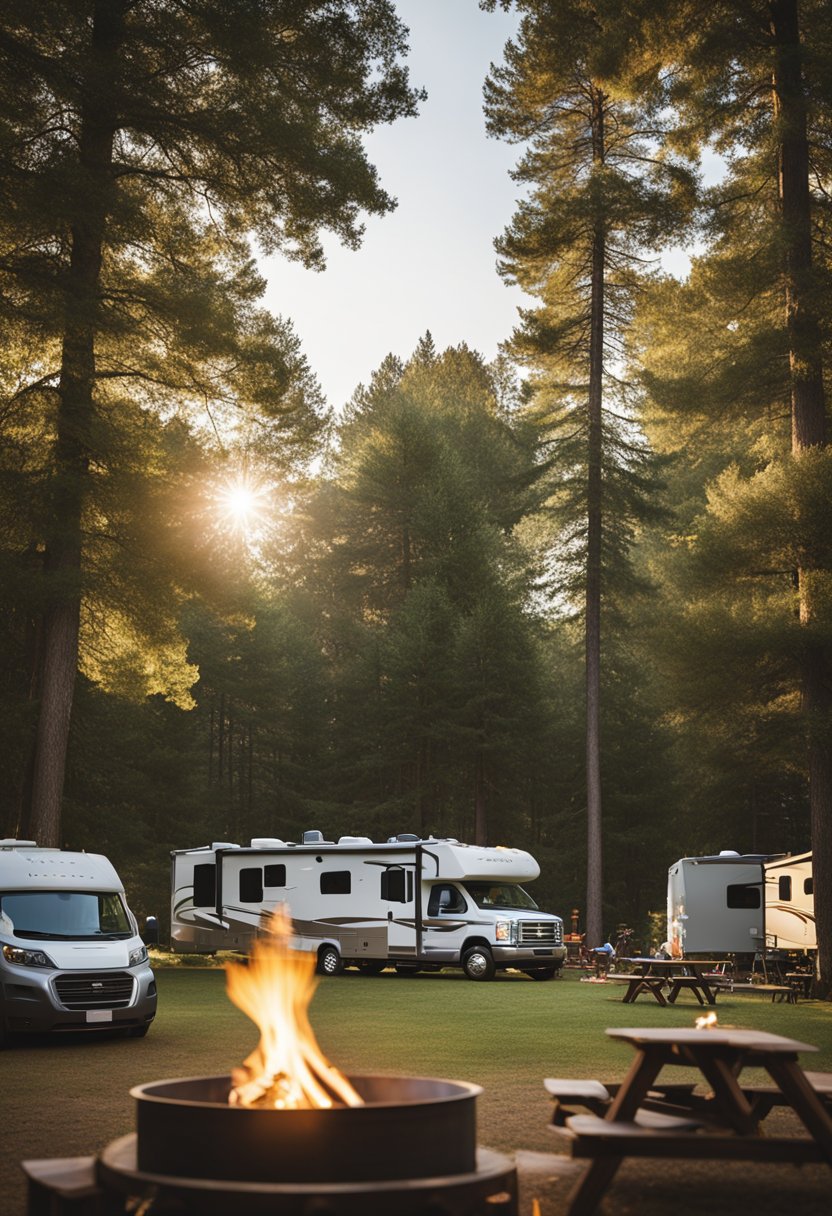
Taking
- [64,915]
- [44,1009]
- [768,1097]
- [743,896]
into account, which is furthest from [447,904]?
[768,1097]

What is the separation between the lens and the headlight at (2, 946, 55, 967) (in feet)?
44.0

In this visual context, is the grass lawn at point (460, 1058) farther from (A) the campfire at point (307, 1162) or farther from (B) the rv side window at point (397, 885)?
(B) the rv side window at point (397, 885)

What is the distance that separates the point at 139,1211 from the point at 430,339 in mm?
55745

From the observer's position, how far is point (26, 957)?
44.1 ft

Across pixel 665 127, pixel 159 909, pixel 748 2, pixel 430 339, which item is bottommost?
pixel 159 909

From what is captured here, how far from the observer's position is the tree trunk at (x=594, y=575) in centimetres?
3083

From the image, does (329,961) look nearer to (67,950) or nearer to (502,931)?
(502,931)

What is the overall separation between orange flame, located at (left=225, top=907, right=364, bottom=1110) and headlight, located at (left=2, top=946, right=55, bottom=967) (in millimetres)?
7864

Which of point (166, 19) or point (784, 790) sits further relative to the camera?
point (784, 790)

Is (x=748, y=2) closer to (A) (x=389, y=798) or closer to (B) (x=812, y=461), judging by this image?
(B) (x=812, y=461)

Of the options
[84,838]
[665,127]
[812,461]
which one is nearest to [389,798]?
[84,838]

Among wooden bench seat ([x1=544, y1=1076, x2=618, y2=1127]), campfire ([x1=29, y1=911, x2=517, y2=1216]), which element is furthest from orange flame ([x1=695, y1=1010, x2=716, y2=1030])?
campfire ([x1=29, y1=911, x2=517, y2=1216])

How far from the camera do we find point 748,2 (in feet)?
67.4

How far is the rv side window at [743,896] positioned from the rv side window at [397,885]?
678 cm
